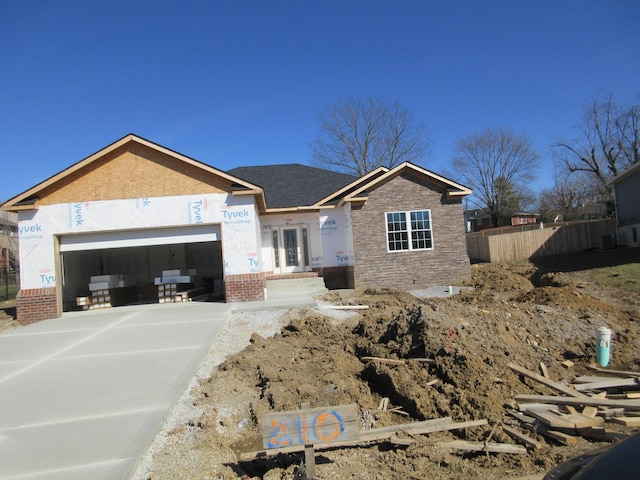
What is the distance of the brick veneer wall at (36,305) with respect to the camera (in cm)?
1352

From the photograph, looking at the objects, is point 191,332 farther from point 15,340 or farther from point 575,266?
point 575,266

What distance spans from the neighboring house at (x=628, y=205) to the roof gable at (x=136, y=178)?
20.3 metres

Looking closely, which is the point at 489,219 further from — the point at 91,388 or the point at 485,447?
the point at 91,388

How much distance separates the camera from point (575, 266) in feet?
64.7

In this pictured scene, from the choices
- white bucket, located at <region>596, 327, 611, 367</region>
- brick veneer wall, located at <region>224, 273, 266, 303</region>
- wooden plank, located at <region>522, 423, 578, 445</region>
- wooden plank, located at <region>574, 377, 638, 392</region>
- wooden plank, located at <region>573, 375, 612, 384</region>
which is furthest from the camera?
brick veneer wall, located at <region>224, 273, 266, 303</region>

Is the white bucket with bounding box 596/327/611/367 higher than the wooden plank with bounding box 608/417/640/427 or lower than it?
higher

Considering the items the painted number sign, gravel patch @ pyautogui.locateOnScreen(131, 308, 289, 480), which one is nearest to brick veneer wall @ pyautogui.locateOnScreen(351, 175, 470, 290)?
gravel patch @ pyautogui.locateOnScreen(131, 308, 289, 480)

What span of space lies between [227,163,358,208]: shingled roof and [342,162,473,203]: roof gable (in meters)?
2.88

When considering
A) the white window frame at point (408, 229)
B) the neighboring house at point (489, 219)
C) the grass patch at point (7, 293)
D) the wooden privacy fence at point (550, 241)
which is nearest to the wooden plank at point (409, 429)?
the white window frame at point (408, 229)

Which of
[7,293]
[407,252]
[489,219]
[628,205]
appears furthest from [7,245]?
[489,219]

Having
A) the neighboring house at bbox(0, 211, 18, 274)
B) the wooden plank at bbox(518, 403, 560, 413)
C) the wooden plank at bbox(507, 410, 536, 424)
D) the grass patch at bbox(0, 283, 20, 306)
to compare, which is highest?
the neighboring house at bbox(0, 211, 18, 274)

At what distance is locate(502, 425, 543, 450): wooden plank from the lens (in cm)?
452

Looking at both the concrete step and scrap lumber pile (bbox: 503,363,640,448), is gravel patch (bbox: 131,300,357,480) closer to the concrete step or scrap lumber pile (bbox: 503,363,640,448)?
the concrete step

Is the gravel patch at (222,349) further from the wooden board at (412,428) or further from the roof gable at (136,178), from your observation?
the roof gable at (136,178)
